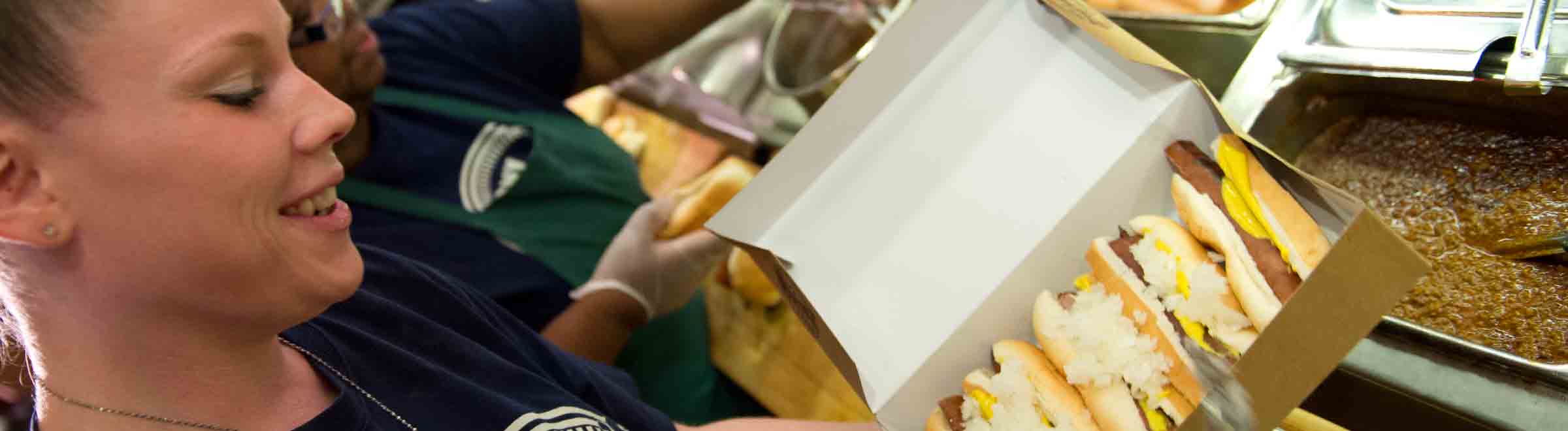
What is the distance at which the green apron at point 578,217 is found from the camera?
213cm

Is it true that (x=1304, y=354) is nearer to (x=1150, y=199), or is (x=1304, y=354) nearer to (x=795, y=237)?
(x=1150, y=199)

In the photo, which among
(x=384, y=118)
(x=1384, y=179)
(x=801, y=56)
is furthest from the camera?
(x=801, y=56)

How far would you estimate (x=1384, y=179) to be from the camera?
1332 mm

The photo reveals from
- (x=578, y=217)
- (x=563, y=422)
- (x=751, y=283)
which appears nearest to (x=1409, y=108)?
(x=563, y=422)

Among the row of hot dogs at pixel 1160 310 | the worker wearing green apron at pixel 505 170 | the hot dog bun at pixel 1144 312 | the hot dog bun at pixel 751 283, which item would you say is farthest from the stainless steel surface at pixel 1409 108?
the worker wearing green apron at pixel 505 170

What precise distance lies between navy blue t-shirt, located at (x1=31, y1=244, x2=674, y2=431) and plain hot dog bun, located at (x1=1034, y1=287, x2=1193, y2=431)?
0.61m

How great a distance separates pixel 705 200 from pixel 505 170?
0.49 m

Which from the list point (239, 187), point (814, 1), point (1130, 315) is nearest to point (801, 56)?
point (814, 1)

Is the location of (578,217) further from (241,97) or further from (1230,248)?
(1230,248)

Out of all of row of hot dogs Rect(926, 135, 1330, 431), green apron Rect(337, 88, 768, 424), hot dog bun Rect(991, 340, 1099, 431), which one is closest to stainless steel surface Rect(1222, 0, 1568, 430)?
row of hot dogs Rect(926, 135, 1330, 431)

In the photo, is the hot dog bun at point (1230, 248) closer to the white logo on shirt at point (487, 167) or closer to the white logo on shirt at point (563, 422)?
the white logo on shirt at point (563, 422)

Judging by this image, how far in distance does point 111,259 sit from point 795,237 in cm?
85

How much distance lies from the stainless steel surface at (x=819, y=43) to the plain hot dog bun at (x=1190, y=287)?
96 centimetres

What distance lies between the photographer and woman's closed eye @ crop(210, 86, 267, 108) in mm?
821
